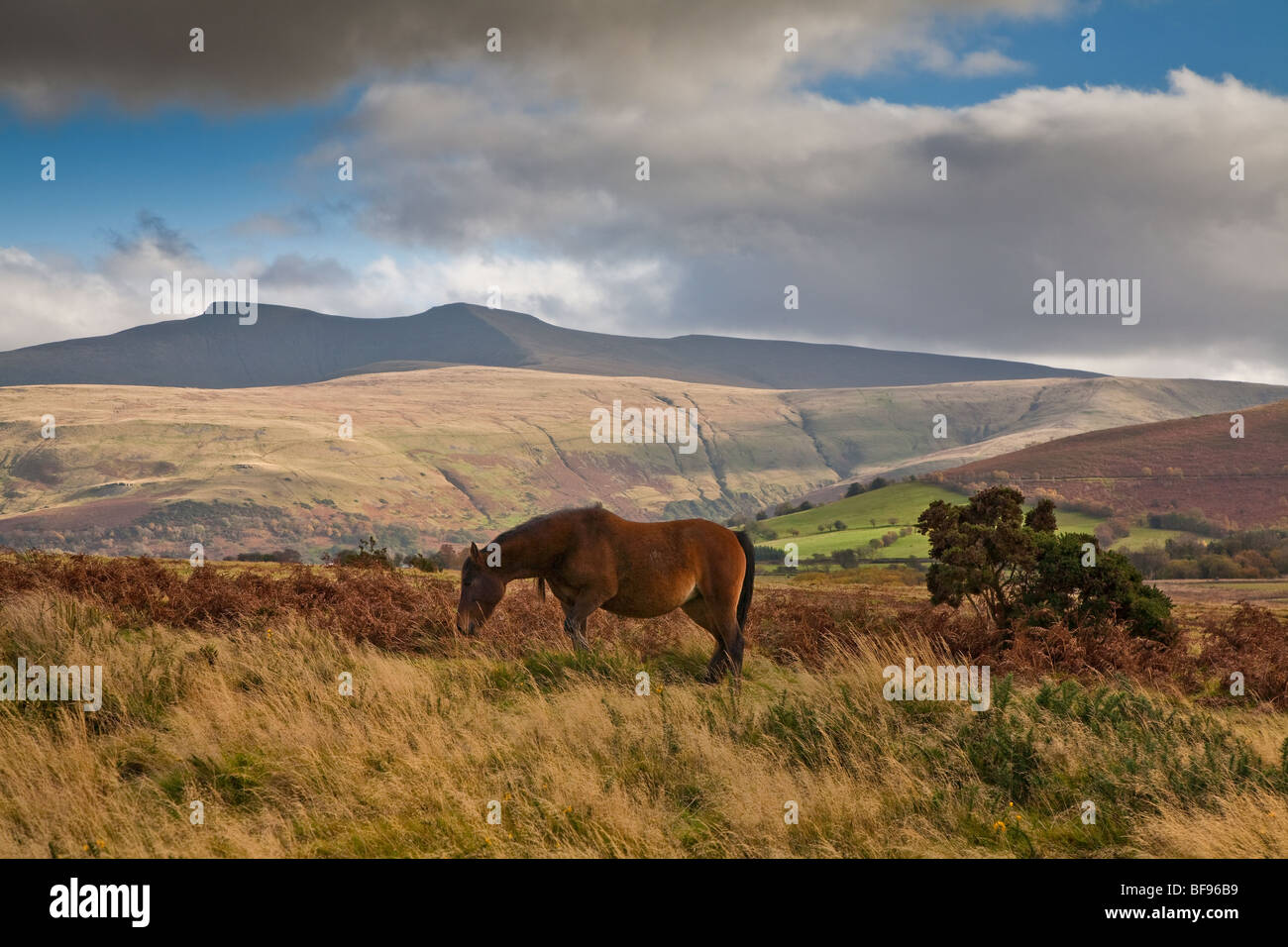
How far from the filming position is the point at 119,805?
24.4 ft

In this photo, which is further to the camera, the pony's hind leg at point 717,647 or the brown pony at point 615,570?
the pony's hind leg at point 717,647

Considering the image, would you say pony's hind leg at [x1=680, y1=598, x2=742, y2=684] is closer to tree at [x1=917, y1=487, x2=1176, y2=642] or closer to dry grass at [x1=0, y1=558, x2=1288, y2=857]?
dry grass at [x1=0, y1=558, x2=1288, y2=857]

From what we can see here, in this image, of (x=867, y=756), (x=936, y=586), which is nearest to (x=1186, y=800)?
(x=867, y=756)

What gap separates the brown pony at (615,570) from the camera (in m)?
12.2

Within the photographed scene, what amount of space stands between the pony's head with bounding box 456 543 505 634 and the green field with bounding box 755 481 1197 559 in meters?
69.2

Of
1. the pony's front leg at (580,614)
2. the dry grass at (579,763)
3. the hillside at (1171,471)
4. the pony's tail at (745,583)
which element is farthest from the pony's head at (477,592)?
the hillside at (1171,471)

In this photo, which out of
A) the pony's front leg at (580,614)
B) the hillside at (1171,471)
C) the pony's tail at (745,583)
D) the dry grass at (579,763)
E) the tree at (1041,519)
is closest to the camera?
the dry grass at (579,763)

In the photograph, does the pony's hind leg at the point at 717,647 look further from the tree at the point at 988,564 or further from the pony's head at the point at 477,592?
the tree at the point at 988,564

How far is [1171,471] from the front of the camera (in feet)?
393

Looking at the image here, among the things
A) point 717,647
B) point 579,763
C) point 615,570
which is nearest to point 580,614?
point 615,570

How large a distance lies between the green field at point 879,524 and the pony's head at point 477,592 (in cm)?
6921

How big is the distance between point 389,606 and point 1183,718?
11.1m

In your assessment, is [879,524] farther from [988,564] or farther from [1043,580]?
[1043,580]
